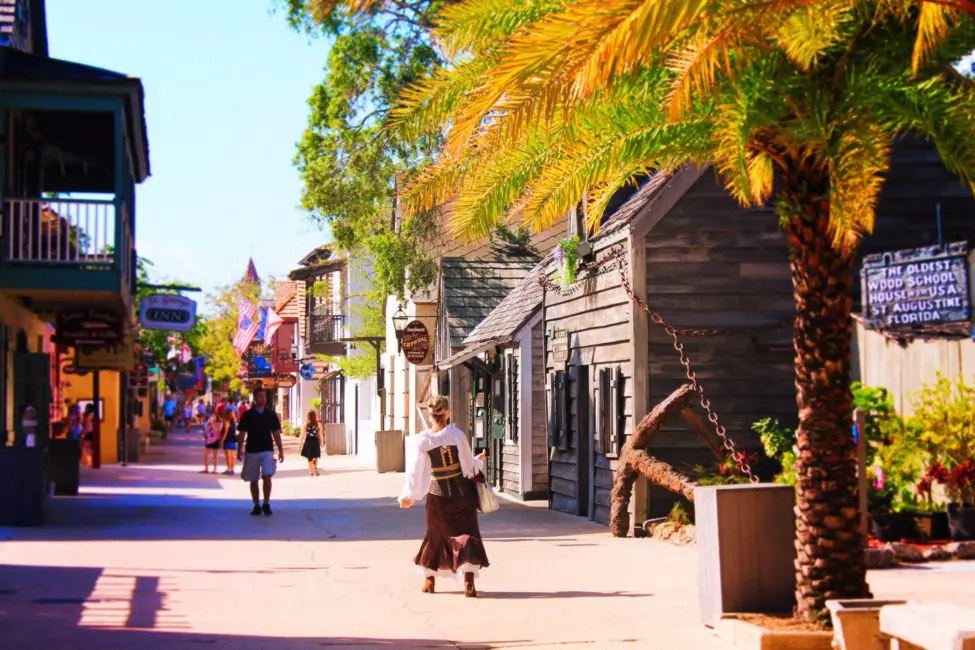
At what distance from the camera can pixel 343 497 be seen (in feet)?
82.8

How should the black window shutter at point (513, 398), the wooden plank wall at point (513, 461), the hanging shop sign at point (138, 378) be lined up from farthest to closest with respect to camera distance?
the hanging shop sign at point (138, 378), the black window shutter at point (513, 398), the wooden plank wall at point (513, 461)

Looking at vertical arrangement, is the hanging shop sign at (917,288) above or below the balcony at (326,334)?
below

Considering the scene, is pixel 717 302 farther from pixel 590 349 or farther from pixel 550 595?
pixel 550 595

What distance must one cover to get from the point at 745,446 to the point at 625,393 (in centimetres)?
162

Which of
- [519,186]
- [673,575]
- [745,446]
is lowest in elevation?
[673,575]

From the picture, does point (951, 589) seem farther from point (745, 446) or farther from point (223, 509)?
point (223, 509)

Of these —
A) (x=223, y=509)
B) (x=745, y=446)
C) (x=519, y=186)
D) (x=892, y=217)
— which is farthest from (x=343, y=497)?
(x=519, y=186)

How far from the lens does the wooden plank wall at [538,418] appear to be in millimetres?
23031

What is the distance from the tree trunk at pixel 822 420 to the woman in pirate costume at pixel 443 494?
11.4 ft

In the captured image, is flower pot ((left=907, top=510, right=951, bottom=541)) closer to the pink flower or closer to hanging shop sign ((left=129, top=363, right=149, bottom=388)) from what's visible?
the pink flower

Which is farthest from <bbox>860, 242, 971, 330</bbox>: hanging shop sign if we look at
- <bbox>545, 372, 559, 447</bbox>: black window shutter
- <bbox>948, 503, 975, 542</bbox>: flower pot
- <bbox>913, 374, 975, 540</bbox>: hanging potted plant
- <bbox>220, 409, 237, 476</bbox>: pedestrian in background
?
<bbox>220, 409, 237, 476</bbox>: pedestrian in background

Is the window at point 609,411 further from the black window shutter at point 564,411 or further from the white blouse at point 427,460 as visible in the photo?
the white blouse at point 427,460

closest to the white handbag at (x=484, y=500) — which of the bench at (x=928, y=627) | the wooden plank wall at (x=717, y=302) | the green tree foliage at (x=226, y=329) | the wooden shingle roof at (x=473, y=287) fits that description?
the bench at (x=928, y=627)

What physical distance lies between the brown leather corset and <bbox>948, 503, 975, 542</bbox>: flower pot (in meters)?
4.63
